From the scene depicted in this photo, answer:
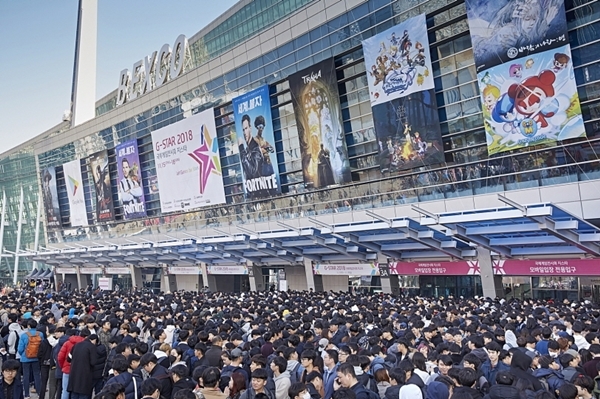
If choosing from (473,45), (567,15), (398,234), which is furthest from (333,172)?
(567,15)

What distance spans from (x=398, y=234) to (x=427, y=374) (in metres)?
19.4

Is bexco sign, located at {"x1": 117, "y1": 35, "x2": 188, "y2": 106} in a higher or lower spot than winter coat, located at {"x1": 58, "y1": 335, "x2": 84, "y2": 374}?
higher

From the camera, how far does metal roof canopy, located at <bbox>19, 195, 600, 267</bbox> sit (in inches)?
835

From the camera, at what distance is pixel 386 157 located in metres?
30.2

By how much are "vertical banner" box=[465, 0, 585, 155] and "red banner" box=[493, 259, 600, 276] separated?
15.4ft

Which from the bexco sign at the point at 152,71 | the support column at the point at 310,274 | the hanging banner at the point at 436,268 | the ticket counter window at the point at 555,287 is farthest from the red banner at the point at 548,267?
the bexco sign at the point at 152,71

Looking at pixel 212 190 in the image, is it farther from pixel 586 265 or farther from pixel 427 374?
pixel 427 374

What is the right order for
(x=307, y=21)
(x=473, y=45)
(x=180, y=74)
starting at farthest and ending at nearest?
(x=180, y=74) → (x=307, y=21) → (x=473, y=45)

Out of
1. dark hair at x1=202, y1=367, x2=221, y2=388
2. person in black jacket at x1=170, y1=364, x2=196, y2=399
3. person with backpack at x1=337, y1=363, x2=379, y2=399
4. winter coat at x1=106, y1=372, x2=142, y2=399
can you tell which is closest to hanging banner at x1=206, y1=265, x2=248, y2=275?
winter coat at x1=106, y1=372, x2=142, y2=399

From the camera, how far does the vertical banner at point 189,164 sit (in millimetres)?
43812

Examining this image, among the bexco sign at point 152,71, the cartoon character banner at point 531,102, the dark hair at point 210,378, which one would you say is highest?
the bexco sign at point 152,71

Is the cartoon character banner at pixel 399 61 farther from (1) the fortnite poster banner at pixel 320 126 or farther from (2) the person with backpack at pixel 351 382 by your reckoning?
(2) the person with backpack at pixel 351 382

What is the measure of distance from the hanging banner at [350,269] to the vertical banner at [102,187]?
1230 inches

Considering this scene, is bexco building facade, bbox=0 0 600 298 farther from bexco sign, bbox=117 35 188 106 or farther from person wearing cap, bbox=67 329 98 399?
person wearing cap, bbox=67 329 98 399
